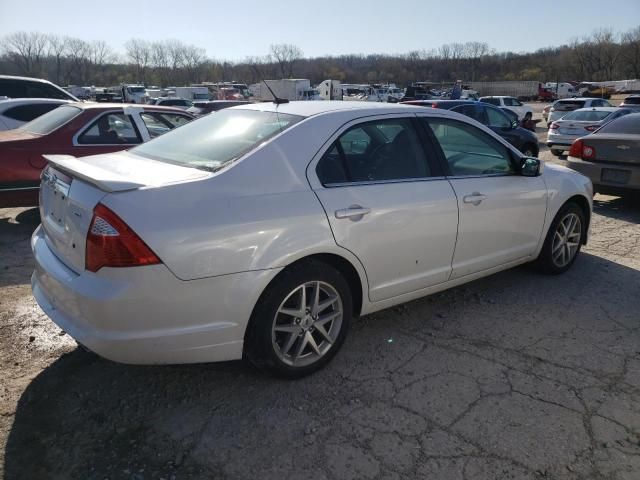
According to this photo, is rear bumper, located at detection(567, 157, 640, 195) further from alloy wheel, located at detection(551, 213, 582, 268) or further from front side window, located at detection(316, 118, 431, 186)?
front side window, located at detection(316, 118, 431, 186)

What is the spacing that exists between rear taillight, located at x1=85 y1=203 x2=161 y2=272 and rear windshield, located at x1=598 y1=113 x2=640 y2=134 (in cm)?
749

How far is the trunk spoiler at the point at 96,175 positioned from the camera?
7.76 ft

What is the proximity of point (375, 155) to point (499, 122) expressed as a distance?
10455 millimetres

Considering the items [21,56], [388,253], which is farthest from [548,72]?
[388,253]

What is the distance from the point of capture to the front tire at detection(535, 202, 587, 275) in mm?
4469

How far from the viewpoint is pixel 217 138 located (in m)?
3.14

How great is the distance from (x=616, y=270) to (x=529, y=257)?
122 centimetres

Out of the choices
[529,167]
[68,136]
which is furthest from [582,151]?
[68,136]

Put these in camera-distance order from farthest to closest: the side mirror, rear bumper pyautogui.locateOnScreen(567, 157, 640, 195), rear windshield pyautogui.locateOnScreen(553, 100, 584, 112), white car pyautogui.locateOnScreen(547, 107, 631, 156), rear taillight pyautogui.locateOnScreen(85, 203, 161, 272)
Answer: rear windshield pyautogui.locateOnScreen(553, 100, 584, 112) → white car pyautogui.locateOnScreen(547, 107, 631, 156) → rear bumper pyautogui.locateOnScreen(567, 157, 640, 195) → the side mirror → rear taillight pyautogui.locateOnScreen(85, 203, 161, 272)

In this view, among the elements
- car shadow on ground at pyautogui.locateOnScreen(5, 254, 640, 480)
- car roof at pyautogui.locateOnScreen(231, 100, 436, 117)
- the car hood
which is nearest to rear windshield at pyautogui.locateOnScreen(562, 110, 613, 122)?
car shadow on ground at pyautogui.locateOnScreen(5, 254, 640, 480)

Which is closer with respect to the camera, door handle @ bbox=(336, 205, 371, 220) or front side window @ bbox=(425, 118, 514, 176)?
door handle @ bbox=(336, 205, 371, 220)

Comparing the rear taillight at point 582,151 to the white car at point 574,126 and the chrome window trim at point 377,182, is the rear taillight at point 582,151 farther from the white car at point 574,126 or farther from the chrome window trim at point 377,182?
the white car at point 574,126

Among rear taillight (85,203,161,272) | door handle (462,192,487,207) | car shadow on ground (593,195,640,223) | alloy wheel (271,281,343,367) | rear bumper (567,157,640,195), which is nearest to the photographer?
rear taillight (85,203,161,272)

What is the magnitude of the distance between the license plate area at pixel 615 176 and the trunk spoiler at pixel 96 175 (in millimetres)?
6818
